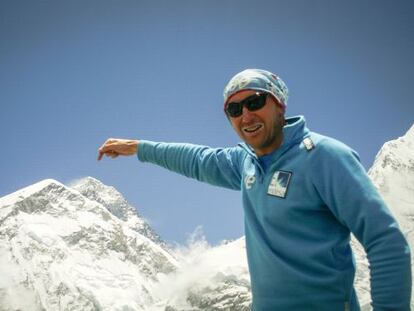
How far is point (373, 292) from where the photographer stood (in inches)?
115

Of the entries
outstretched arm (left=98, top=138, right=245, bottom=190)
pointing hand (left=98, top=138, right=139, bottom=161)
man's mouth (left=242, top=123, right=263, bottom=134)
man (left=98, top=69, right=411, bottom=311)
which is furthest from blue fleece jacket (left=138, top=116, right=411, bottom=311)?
pointing hand (left=98, top=138, right=139, bottom=161)

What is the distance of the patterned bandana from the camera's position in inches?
144

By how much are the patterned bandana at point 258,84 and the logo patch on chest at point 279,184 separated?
70cm

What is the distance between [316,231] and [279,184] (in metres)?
0.47

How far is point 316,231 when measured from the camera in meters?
3.30

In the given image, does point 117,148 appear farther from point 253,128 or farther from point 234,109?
point 253,128

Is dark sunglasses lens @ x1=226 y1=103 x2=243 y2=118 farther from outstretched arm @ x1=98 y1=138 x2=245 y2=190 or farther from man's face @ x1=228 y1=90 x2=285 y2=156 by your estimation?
outstretched arm @ x1=98 y1=138 x2=245 y2=190

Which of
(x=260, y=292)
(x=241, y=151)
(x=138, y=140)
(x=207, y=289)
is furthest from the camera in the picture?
(x=207, y=289)

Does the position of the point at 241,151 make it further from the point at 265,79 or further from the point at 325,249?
the point at 325,249

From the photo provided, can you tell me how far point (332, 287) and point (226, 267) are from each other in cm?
19326

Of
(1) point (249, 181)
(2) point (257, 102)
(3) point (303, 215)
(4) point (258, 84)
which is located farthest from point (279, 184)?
(4) point (258, 84)

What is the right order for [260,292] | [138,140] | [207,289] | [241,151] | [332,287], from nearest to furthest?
[332,287]
[260,292]
[241,151]
[138,140]
[207,289]

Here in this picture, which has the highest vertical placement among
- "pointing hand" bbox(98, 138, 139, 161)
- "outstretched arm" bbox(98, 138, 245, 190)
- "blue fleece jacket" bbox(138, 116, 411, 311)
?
"pointing hand" bbox(98, 138, 139, 161)

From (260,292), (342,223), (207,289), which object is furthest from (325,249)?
(207,289)
